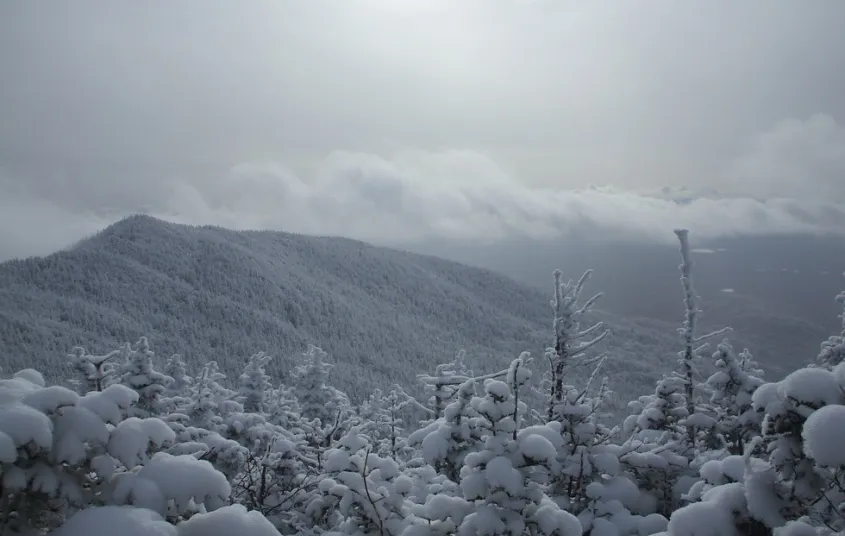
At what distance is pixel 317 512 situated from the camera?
5.70 metres

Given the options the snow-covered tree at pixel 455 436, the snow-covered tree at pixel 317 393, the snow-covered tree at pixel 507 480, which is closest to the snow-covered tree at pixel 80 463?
the snow-covered tree at pixel 507 480

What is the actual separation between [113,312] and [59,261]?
→ 54446 millimetres

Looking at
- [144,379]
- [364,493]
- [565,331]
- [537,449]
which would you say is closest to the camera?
[537,449]

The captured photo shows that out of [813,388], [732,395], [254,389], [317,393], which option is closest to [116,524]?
[813,388]

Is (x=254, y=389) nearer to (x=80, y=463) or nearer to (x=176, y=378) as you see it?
(x=176, y=378)

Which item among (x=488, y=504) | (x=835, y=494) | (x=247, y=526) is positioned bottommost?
(x=488, y=504)

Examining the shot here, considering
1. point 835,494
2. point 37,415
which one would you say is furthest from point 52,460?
point 835,494

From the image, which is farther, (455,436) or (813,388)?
(455,436)

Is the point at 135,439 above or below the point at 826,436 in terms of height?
below

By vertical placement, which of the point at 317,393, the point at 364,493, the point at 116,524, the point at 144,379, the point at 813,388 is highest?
the point at 813,388

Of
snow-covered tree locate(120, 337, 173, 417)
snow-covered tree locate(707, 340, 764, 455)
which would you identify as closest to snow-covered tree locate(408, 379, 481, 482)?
snow-covered tree locate(707, 340, 764, 455)

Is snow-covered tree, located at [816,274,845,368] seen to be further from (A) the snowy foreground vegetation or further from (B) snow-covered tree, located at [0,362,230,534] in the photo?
(B) snow-covered tree, located at [0,362,230,534]

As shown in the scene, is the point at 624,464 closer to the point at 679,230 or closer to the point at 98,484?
the point at 679,230

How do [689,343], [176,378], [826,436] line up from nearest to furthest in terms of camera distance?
[826,436] < [689,343] < [176,378]
